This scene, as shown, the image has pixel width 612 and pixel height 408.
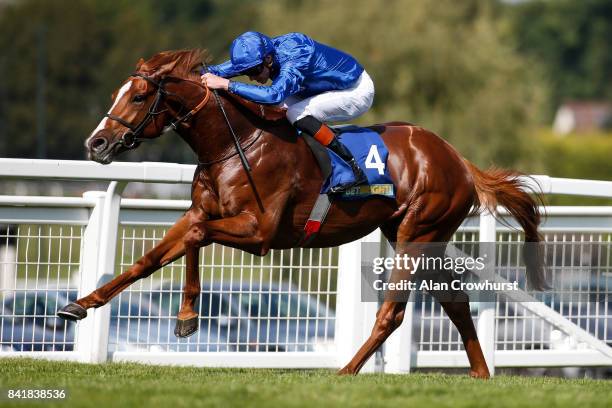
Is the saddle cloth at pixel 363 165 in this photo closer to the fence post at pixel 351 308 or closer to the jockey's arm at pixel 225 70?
the jockey's arm at pixel 225 70

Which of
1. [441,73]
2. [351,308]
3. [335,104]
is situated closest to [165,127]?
[335,104]

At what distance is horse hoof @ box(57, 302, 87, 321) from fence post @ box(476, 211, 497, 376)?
10.4 ft

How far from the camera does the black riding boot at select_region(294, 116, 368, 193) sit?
266 inches

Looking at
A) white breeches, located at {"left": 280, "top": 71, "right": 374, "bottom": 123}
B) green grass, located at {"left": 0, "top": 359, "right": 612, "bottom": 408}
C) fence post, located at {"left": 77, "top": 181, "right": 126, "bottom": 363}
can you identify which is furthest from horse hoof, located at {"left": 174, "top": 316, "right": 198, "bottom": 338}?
white breeches, located at {"left": 280, "top": 71, "right": 374, "bottom": 123}

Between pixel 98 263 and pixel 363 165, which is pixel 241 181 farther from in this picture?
pixel 98 263

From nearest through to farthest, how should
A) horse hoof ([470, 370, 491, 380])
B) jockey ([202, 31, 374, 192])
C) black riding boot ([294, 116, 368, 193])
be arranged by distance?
jockey ([202, 31, 374, 192]) < black riding boot ([294, 116, 368, 193]) < horse hoof ([470, 370, 491, 380])

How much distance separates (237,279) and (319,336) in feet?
2.54

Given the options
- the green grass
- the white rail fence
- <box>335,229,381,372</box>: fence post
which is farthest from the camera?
<box>335,229,381,372</box>: fence post

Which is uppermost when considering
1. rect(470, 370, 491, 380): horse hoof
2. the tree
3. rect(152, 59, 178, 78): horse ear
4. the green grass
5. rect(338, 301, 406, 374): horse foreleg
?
the tree

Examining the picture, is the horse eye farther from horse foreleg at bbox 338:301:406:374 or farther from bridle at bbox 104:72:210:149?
horse foreleg at bbox 338:301:406:374

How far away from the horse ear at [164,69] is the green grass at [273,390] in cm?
177

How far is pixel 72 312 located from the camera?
6195mm

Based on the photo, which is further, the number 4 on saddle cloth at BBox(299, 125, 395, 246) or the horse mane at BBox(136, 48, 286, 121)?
the number 4 on saddle cloth at BBox(299, 125, 395, 246)

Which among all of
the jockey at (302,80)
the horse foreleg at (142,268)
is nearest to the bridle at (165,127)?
the jockey at (302,80)
